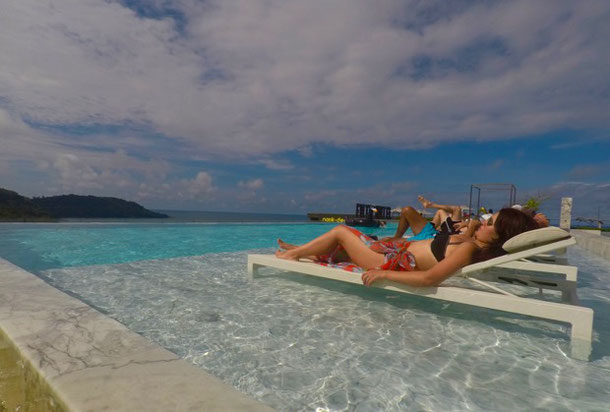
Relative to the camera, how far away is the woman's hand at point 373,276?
302 centimetres

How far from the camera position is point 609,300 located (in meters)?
4.02

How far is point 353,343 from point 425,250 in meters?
1.31

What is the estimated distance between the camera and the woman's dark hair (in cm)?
299

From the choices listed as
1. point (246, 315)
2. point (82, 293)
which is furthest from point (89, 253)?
point (246, 315)

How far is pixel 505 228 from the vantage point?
9.90 feet

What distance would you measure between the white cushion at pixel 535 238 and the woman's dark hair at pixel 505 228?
0.77ft

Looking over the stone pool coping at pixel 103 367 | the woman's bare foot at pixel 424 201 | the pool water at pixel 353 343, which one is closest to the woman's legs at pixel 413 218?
the woman's bare foot at pixel 424 201

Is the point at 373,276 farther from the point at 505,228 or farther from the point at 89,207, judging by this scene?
the point at 89,207

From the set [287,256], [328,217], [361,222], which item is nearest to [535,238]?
[287,256]

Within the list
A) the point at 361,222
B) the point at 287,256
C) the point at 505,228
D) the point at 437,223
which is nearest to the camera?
the point at 505,228

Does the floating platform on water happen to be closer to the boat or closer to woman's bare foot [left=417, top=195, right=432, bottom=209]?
the boat

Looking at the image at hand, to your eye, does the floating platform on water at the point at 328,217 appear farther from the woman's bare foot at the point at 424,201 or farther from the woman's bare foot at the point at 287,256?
the woman's bare foot at the point at 287,256

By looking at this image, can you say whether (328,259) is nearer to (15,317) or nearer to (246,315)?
(246,315)

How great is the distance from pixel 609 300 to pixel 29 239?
13.3 meters
